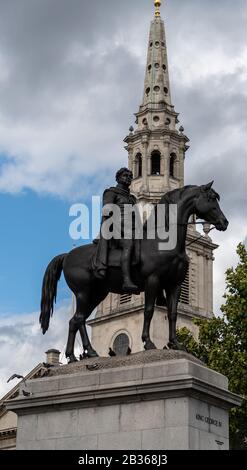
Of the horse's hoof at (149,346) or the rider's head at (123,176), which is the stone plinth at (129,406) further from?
the rider's head at (123,176)

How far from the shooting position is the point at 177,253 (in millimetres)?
20422

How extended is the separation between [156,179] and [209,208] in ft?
248

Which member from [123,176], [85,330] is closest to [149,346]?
[85,330]

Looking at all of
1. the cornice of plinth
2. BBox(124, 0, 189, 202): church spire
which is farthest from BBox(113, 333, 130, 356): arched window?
the cornice of plinth

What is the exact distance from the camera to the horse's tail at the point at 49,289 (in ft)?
72.6

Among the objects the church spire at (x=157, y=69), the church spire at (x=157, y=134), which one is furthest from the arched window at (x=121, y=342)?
the church spire at (x=157, y=69)

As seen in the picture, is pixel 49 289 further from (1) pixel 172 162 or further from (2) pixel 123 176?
(1) pixel 172 162

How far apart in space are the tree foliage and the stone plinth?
21710 millimetres

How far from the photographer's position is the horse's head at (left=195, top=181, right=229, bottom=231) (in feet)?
67.9

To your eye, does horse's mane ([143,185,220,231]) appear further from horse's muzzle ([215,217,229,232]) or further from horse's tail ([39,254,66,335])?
horse's tail ([39,254,66,335])
